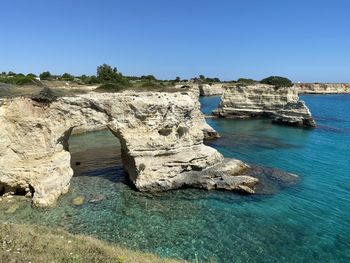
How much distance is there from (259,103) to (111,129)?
1860 inches

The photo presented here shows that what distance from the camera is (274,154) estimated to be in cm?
3338

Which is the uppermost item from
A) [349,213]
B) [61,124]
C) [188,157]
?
[61,124]

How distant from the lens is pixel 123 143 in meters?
22.9

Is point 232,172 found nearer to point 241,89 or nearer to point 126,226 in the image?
point 126,226

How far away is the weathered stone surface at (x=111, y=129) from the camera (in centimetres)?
A: 1992

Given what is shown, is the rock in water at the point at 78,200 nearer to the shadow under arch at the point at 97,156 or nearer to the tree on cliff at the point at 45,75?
the shadow under arch at the point at 97,156

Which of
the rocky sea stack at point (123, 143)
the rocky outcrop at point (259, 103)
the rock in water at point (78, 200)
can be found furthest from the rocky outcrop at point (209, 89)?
the rock in water at point (78, 200)

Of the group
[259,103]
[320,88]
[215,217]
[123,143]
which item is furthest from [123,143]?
[320,88]

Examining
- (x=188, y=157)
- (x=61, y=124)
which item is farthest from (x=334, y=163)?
(x=61, y=124)

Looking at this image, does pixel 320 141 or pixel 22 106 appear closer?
pixel 22 106

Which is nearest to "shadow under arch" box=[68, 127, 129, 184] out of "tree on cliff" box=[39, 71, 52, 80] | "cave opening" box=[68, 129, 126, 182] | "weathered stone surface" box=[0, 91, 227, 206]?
"cave opening" box=[68, 129, 126, 182]

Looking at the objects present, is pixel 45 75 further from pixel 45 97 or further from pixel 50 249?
pixel 50 249

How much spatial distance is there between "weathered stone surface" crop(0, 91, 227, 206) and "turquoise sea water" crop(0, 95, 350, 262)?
136 centimetres

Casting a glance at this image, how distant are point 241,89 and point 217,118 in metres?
7.44
